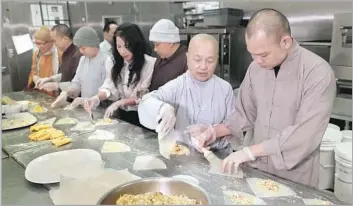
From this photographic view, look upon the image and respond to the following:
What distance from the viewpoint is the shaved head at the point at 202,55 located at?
1347 mm

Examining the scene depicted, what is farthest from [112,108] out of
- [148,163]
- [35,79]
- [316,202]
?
[316,202]

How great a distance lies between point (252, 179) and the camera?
1.07 metres

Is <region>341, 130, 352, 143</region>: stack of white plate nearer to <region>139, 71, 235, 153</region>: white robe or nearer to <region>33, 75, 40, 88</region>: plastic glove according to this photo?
<region>139, 71, 235, 153</region>: white robe

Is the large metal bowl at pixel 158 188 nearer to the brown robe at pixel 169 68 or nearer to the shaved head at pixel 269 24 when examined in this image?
the shaved head at pixel 269 24

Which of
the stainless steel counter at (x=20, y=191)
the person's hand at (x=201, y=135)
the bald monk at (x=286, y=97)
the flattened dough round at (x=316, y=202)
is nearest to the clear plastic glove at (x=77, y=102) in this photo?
the stainless steel counter at (x=20, y=191)

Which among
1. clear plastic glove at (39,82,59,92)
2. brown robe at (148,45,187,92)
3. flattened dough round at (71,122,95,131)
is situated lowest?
flattened dough round at (71,122,95,131)

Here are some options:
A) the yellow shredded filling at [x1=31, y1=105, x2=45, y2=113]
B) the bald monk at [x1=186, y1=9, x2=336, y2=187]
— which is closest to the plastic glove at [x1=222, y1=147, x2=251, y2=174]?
A: the bald monk at [x1=186, y1=9, x2=336, y2=187]

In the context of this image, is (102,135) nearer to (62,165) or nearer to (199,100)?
(62,165)

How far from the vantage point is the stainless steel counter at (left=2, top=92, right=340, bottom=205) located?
38.5 inches

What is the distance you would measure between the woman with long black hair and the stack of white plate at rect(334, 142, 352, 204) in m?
1.32

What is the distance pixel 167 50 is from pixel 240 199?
50.0 inches

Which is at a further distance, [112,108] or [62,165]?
[112,108]

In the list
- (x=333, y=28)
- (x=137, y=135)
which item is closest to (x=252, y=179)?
(x=137, y=135)

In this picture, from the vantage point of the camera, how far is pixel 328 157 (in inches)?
78.3
